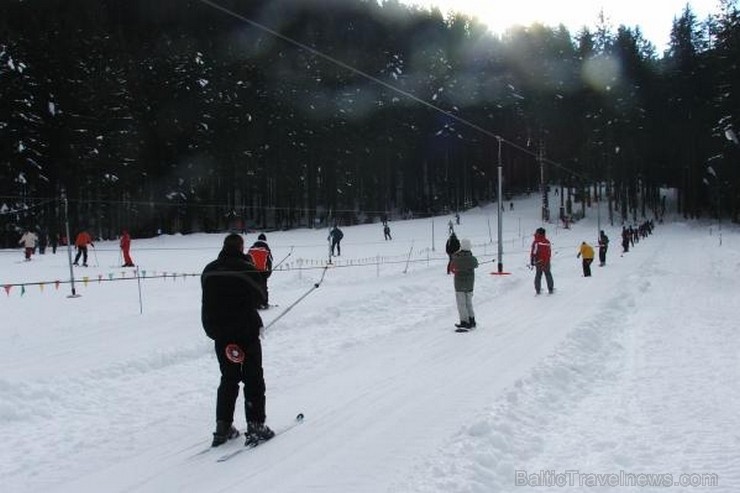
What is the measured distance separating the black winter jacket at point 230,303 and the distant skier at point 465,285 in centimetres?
696

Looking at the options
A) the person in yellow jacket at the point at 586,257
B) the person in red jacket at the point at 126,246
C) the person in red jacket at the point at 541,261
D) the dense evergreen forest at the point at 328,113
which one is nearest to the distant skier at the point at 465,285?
the person in red jacket at the point at 541,261

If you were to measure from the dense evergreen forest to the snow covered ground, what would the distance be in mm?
30502

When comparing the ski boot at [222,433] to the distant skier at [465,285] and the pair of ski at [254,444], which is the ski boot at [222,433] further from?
the distant skier at [465,285]

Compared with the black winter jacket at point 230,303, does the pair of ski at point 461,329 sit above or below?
below

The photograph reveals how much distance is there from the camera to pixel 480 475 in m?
5.12

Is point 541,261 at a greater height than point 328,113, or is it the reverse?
point 328,113

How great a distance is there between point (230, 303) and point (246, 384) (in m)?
0.83

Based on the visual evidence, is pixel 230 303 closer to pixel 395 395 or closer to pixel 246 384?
pixel 246 384

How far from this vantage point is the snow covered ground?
17.5 feet

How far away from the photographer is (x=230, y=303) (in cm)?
632

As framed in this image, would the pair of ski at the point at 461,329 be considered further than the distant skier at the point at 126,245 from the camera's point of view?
No

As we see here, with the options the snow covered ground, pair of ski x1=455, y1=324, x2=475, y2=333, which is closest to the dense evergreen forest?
the snow covered ground

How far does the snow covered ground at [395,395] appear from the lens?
5348 mm

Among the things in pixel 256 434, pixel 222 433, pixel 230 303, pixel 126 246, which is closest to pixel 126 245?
pixel 126 246
